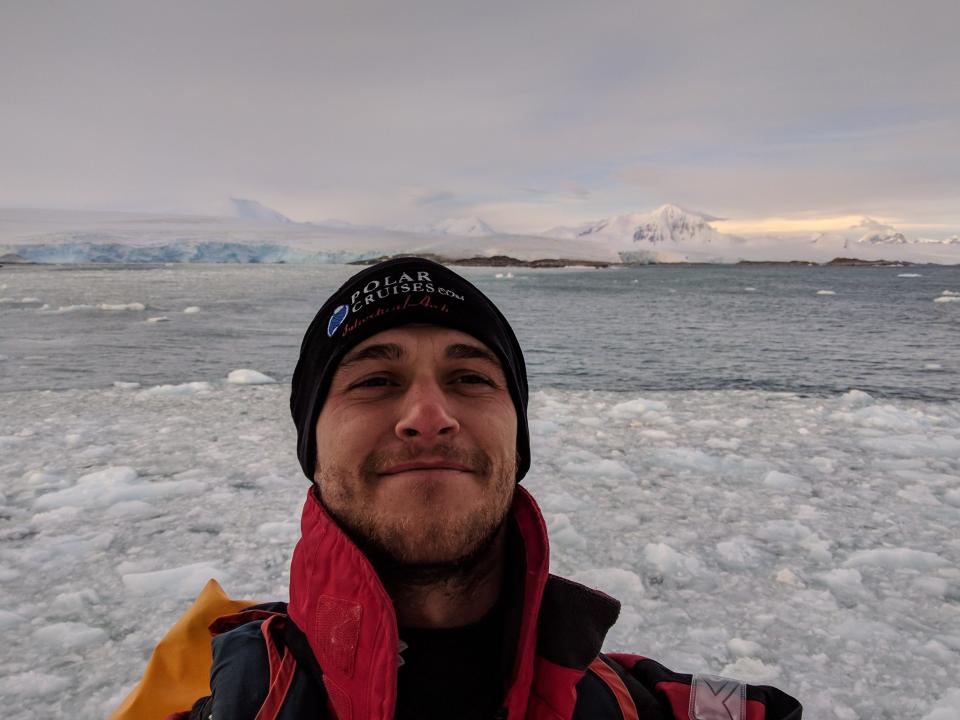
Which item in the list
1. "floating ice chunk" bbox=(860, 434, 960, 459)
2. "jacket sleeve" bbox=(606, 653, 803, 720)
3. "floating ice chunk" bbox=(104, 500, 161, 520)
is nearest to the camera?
"jacket sleeve" bbox=(606, 653, 803, 720)

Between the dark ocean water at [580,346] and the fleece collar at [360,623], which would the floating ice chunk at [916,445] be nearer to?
the dark ocean water at [580,346]

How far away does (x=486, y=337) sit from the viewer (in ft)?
5.07

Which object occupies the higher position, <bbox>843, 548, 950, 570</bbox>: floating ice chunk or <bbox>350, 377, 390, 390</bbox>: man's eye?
<bbox>350, 377, 390, 390</bbox>: man's eye

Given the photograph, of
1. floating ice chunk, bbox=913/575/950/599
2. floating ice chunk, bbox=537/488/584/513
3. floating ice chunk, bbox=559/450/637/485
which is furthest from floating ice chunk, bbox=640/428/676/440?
floating ice chunk, bbox=913/575/950/599

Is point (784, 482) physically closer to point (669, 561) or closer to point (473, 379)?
point (669, 561)

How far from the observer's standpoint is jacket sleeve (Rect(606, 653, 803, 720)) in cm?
137

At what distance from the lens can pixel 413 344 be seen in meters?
1.49

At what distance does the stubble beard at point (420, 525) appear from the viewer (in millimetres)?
1255

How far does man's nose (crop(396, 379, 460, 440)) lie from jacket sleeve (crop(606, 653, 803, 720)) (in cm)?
84

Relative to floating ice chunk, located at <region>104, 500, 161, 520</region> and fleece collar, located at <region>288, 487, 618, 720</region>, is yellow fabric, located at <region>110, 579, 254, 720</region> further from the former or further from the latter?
floating ice chunk, located at <region>104, 500, 161, 520</region>

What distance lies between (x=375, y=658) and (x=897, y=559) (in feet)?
10.2

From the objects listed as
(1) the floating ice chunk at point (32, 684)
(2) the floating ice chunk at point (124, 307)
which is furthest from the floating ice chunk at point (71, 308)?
(1) the floating ice chunk at point (32, 684)

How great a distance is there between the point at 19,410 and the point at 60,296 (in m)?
19.2

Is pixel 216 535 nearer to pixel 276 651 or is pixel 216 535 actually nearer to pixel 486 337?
pixel 276 651
